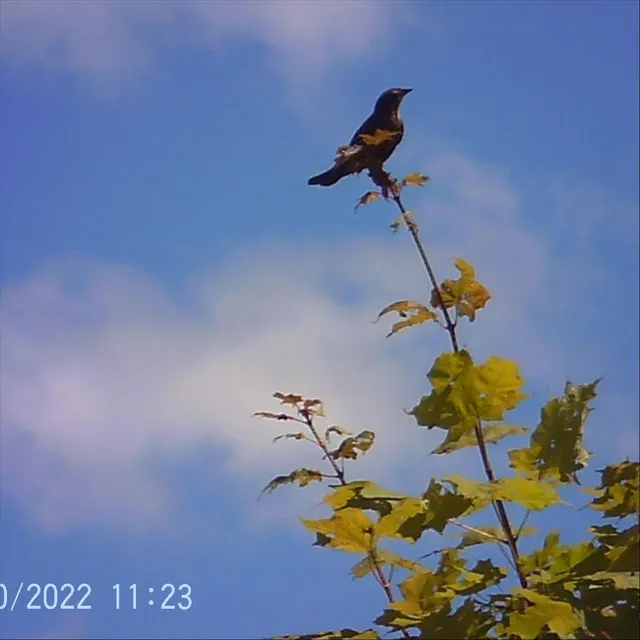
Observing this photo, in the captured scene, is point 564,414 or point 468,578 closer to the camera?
point 468,578

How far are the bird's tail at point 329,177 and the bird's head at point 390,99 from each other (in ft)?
1.81

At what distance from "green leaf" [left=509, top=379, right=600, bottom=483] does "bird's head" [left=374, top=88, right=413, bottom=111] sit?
5.12 ft

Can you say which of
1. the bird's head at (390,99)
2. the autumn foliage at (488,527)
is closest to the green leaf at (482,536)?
the autumn foliage at (488,527)

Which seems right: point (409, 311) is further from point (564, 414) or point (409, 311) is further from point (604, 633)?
point (604, 633)

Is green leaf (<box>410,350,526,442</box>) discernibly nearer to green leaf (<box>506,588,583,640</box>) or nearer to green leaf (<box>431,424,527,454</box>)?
green leaf (<box>431,424,527,454</box>)

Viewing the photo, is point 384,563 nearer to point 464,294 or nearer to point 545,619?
point 545,619

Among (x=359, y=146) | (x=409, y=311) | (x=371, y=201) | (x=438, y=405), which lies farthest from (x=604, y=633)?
(x=359, y=146)

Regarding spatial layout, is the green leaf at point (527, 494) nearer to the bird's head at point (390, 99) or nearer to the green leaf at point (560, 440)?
the green leaf at point (560, 440)

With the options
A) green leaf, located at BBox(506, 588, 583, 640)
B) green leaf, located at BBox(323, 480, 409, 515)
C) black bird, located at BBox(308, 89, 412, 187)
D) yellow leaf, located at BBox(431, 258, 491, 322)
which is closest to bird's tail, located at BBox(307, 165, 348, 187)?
black bird, located at BBox(308, 89, 412, 187)

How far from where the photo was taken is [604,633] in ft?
5.44

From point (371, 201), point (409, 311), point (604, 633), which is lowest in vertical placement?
point (604, 633)

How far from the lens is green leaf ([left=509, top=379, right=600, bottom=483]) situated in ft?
6.69

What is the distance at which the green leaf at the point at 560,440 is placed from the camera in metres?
2.04

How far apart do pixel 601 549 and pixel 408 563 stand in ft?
1.49
